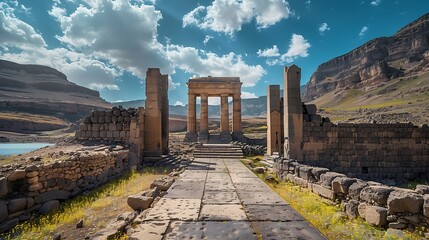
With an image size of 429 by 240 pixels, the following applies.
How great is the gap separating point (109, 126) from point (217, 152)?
26.2 ft

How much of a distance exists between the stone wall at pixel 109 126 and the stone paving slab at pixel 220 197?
8241 millimetres

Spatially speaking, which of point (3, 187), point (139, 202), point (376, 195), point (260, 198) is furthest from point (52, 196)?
point (376, 195)

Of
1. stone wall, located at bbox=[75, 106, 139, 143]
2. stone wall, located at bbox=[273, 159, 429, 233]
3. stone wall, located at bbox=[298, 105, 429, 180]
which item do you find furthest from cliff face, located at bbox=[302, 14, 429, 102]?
stone wall, located at bbox=[75, 106, 139, 143]

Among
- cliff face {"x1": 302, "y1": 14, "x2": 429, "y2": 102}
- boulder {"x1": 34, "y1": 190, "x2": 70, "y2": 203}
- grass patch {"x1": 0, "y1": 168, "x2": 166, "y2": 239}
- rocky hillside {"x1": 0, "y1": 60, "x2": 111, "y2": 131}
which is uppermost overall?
cliff face {"x1": 302, "y1": 14, "x2": 429, "y2": 102}

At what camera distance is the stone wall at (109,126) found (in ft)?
46.2

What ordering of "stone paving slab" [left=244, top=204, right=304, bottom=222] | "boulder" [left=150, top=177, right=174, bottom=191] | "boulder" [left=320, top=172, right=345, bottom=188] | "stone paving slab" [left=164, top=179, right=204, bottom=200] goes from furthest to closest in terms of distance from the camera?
1. "boulder" [left=150, top=177, right=174, bottom=191]
2. "boulder" [left=320, top=172, right=345, bottom=188]
3. "stone paving slab" [left=164, top=179, right=204, bottom=200]
4. "stone paving slab" [left=244, top=204, right=304, bottom=222]

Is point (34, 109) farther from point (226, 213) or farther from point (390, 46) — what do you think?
point (390, 46)

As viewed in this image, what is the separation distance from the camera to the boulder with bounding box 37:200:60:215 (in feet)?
21.2

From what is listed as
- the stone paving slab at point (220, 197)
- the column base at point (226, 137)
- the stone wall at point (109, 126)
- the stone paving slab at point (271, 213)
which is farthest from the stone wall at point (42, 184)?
the column base at point (226, 137)

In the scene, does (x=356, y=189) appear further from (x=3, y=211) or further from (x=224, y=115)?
(x=224, y=115)

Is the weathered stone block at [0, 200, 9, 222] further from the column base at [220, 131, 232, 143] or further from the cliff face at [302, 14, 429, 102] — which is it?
the cliff face at [302, 14, 429, 102]

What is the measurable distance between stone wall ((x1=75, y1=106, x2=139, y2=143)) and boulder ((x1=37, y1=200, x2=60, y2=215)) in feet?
23.8

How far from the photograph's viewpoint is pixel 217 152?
61.7 ft

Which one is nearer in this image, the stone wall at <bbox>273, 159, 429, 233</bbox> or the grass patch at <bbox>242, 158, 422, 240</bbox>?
the grass patch at <bbox>242, 158, 422, 240</bbox>
